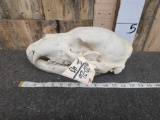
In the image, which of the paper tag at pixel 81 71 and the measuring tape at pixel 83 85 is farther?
the measuring tape at pixel 83 85

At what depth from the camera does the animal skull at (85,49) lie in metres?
0.72

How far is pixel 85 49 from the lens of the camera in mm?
764

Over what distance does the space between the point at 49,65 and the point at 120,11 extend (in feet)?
1.68

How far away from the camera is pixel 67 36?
756 mm

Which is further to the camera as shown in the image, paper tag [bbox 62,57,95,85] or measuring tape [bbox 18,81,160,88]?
measuring tape [bbox 18,81,160,88]

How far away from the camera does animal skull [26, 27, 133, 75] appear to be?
2.38ft

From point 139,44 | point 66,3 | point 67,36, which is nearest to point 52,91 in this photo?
point 67,36

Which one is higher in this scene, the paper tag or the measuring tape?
the paper tag

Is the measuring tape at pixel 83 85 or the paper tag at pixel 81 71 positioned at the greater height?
the paper tag at pixel 81 71

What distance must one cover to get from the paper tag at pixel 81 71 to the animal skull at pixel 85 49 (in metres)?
0.04

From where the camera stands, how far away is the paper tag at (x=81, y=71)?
64cm

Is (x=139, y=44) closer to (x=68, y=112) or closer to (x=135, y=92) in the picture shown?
(x=135, y=92)

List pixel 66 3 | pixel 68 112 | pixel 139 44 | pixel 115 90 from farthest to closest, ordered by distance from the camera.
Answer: pixel 139 44 < pixel 66 3 < pixel 115 90 < pixel 68 112

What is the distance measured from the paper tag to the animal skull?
0.04 metres
